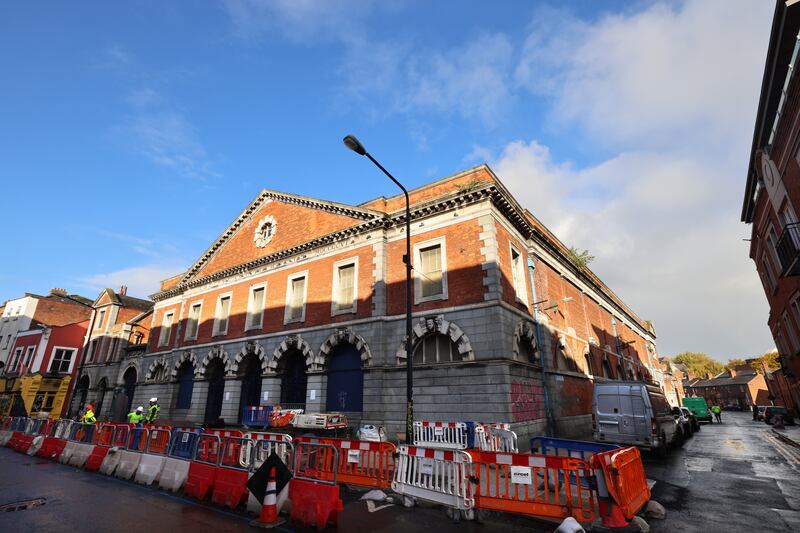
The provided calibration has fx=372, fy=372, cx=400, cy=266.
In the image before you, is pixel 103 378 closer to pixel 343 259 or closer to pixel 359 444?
pixel 343 259

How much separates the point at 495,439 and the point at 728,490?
5561mm

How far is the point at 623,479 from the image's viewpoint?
236 inches

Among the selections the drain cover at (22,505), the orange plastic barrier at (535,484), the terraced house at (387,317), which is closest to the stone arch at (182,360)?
the terraced house at (387,317)

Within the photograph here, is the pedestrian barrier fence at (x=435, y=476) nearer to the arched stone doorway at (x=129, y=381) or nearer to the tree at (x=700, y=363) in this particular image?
the arched stone doorway at (x=129, y=381)

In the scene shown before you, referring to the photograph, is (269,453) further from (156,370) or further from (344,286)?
(156,370)

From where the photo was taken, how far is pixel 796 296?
57.6 feet

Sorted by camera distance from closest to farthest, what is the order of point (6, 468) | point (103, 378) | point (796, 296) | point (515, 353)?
point (6, 468)
point (515, 353)
point (796, 296)
point (103, 378)

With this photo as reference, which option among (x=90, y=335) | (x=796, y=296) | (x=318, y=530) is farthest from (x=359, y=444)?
(x=90, y=335)

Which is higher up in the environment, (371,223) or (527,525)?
(371,223)

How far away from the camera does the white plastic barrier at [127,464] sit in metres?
9.84

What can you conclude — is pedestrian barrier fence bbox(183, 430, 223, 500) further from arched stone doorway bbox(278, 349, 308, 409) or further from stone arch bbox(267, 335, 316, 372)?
arched stone doorway bbox(278, 349, 308, 409)

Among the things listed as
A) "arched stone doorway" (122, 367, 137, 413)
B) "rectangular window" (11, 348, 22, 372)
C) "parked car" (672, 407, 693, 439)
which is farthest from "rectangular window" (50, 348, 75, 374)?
"parked car" (672, 407, 693, 439)

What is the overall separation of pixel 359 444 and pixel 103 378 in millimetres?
37645

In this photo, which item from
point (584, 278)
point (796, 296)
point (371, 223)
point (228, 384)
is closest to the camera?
point (796, 296)
